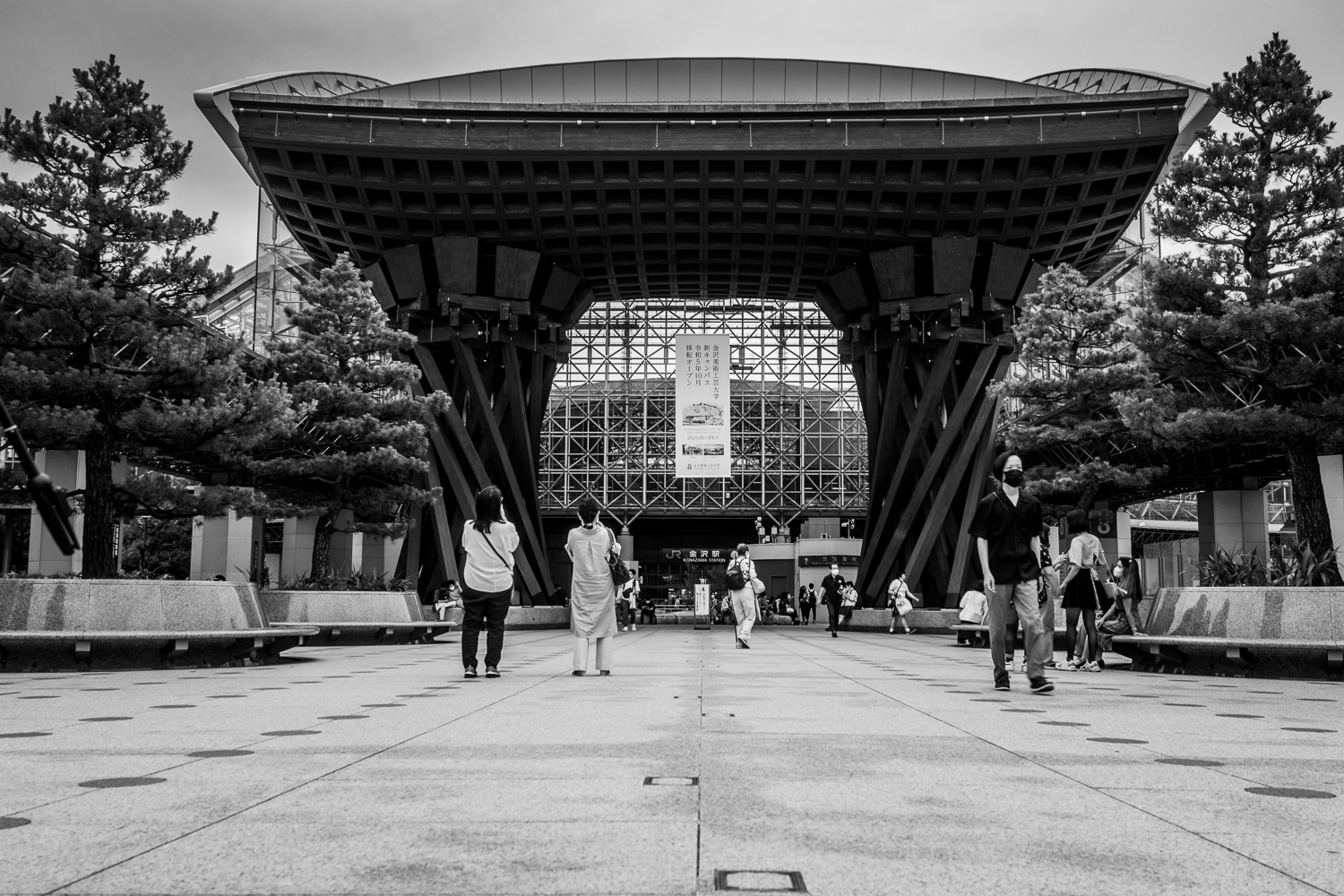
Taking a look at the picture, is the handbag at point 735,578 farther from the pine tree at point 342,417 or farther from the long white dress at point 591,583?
the long white dress at point 591,583

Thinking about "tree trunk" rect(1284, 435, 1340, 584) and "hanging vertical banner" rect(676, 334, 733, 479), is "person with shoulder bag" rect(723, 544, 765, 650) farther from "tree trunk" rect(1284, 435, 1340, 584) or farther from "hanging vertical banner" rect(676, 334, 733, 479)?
"hanging vertical banner" rect(676, 334, 733, 479)

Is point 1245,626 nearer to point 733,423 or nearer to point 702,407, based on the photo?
point 702,407

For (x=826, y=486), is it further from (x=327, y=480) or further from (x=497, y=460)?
(x=327, y=480)

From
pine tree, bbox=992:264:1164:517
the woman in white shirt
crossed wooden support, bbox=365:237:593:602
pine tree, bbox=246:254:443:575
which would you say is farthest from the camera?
crossed wooden support, bbox=365:237:593:602

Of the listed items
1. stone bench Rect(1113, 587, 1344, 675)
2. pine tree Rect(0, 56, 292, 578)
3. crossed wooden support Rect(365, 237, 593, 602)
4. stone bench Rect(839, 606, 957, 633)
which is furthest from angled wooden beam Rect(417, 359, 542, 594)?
stone bench Rect(1113, 587, 1344, 675)

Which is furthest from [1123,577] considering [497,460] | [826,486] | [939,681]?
[826,486]

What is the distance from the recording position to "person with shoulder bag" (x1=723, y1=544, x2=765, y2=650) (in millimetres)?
17000

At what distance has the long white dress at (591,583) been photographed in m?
9.71

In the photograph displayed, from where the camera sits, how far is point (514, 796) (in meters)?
3.64

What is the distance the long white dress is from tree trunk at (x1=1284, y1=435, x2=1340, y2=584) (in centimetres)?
772

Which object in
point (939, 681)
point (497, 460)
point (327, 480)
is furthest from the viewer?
point (497, 460)

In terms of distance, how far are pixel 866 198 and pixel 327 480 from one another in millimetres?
16230

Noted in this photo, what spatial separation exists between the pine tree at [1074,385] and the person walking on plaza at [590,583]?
13.4 m

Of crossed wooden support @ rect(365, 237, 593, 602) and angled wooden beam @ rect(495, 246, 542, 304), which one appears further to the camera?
angled wooden beam @ rect(495, 246, 542, 304)
